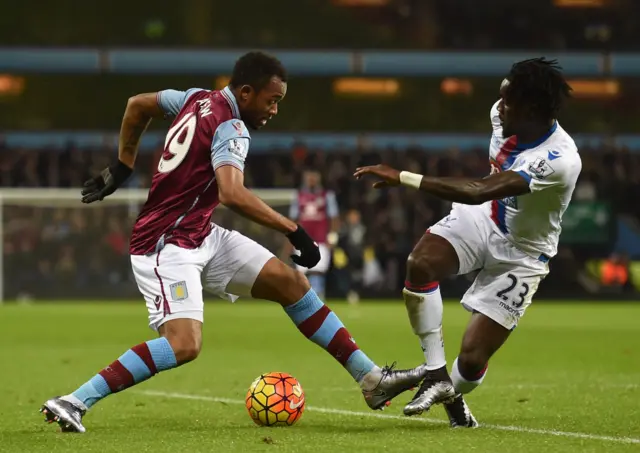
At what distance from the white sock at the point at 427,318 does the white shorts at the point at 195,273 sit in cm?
79

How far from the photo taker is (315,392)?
7.96 m

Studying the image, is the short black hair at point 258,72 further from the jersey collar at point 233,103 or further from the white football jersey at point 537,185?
the white football jersey at point 537,185

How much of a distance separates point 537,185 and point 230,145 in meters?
1.49

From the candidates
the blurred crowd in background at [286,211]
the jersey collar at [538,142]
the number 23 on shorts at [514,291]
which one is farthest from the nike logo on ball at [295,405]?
the blurred crowd in background at [286,211]

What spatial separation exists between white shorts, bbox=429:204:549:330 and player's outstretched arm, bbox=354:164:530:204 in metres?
0.51

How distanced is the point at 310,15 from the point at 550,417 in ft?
69.5

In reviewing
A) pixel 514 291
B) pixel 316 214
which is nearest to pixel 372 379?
pixel 514 291

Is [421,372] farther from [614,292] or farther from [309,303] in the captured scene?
[614,292]

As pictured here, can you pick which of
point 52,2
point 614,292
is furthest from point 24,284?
point 614,292

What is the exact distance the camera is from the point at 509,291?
6.13 meters

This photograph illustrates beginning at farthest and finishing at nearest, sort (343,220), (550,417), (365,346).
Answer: (343,220) → (365,346) → (550,417)

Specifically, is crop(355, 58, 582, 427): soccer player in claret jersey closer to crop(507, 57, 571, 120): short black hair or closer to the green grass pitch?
crop(507, 57, 571, 120): short black hair

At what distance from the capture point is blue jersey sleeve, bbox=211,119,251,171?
5797 millimetres

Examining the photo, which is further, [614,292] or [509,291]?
[614,292]
